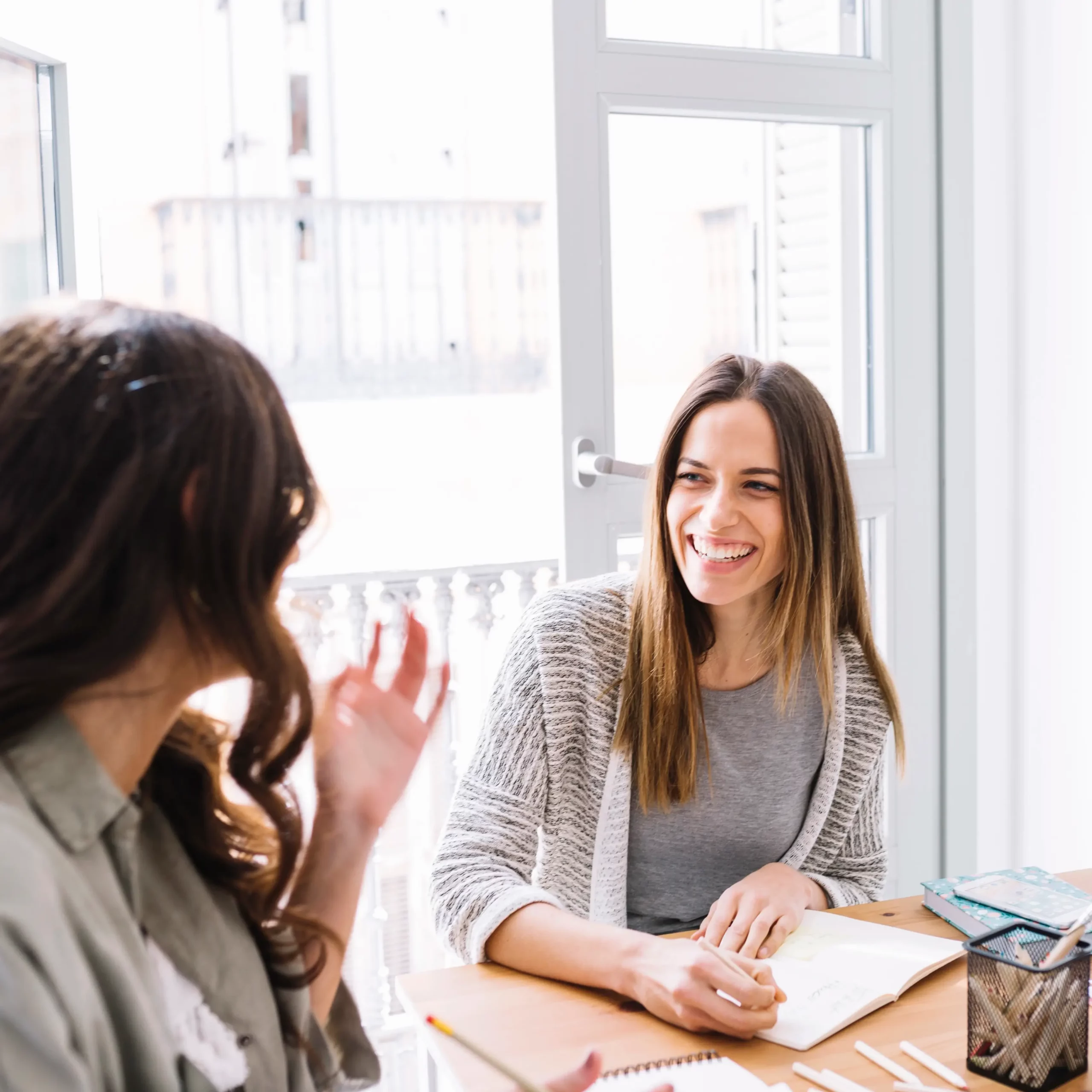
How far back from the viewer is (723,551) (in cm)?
142

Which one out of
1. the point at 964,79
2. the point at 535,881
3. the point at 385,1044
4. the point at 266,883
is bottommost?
the point at 385,1044

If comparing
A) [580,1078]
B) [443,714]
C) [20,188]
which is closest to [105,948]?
[580,1078]

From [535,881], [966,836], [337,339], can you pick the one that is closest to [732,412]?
[535,881]

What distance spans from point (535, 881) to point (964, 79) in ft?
5.42

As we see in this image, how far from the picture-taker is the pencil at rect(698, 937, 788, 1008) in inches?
38.9

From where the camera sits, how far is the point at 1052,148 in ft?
6.90

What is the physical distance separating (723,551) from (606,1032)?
609 mm

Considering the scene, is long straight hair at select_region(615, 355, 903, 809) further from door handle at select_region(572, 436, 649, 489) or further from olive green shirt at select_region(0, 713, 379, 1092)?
olive green shirt at select_region(0, 713, 379, 1092)

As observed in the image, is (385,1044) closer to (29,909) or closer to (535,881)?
(535,881)

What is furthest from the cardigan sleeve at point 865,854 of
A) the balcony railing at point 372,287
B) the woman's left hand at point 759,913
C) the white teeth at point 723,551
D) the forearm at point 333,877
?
the balcony railing at point 372,287

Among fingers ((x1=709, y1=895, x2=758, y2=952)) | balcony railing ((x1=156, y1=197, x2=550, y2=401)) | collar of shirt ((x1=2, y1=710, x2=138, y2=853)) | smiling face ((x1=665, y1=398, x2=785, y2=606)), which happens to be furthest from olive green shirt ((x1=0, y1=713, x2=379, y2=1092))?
balcony railing ((x1=156, y1=197, x2=550, y2=401))

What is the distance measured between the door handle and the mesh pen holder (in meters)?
1.12

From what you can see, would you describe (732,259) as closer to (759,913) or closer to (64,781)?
(759,913)

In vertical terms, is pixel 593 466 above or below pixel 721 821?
above
